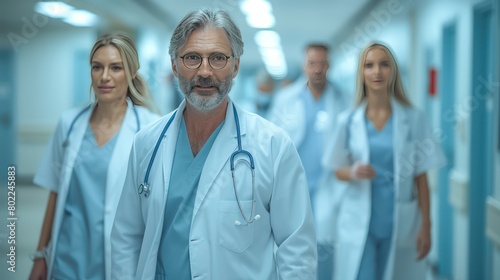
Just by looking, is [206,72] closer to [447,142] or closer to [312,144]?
[312,144]

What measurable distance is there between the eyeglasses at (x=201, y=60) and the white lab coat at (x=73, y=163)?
45 centimetres

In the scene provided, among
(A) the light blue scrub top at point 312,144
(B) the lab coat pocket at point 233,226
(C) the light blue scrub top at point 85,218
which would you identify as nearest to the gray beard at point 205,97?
(B) the lab coat pocket at point 233,226

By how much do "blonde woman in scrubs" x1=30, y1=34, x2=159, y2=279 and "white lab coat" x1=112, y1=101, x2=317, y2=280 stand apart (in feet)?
1.05

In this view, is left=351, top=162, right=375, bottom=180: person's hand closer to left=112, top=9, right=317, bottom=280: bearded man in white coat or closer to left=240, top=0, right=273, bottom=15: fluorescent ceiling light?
left=112, top=9, right=317, bottom=280: bearded man in white coat

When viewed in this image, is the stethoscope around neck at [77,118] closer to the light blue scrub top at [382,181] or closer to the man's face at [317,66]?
the man's face at [317,66]

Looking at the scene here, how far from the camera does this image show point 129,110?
1.98 meters

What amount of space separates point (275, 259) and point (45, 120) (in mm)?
6322

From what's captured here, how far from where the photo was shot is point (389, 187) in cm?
237

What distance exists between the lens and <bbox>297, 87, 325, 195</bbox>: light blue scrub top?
8.86 feet

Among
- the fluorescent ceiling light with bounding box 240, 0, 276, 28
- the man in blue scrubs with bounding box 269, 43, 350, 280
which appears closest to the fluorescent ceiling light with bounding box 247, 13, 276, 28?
the fluorescent ceiling light with bounding box 240, 0, 276, 28

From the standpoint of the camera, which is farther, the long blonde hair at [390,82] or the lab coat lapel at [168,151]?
the long blonde hair at [390,82]

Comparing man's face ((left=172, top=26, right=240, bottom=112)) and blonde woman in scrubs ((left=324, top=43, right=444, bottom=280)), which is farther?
blonde woman in scrubs ((left=324, top=43, right=444, bottom=280))

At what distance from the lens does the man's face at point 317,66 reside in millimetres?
2273

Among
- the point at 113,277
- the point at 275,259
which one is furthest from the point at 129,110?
the point at 275,259
